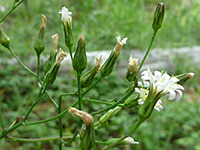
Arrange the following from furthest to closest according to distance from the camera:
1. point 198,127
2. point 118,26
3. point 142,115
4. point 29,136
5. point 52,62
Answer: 1. point 118,26
2. point 198,127
3. point 29,136
4. point 52,62
5. point 142,115

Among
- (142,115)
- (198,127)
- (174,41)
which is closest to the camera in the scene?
(142,115)

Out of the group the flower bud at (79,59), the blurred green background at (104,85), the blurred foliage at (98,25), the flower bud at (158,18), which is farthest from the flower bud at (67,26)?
the blurred foliage at (98,25)

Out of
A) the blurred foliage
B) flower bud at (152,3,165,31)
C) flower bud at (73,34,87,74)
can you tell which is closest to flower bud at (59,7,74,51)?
flower bud at (73,34,87,74)

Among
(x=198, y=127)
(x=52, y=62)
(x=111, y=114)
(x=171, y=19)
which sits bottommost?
(x=198, y=127)

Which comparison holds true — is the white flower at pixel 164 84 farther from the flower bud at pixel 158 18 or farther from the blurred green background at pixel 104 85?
the blurred green background at pixel 104 85

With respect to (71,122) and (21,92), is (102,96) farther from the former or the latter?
(21,92)

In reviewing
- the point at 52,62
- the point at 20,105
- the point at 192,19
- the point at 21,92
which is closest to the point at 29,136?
the point at 20,105

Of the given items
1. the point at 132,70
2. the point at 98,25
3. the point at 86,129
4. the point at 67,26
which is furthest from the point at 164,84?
the point at 98,25

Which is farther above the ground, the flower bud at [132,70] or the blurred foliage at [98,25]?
the blurred foliage at [98,25]
